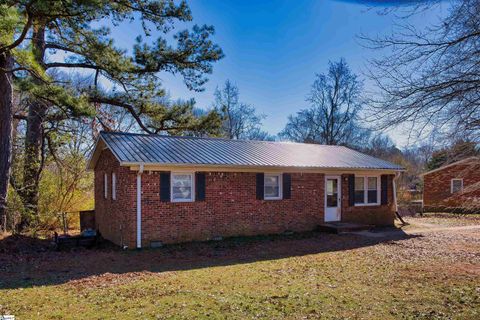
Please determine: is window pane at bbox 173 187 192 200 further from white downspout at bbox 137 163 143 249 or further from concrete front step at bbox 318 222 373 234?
concrete front step at bbox 318 222 373 234

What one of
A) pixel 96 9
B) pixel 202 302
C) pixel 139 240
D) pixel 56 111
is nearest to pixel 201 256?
pixel 139 240

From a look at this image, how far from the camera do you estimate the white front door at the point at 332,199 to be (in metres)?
15.8

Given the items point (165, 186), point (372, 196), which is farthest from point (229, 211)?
point (372, 196)

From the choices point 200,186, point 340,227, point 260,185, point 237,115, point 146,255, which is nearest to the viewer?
point 146,255

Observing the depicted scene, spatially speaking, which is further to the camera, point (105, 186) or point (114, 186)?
point (105, 186)

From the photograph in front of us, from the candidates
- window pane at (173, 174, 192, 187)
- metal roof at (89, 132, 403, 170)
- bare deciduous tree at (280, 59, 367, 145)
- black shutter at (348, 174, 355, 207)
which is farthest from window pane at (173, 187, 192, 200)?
bare deciduous tree at (280, 59, 367, 145)

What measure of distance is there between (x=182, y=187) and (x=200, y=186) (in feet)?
1.90

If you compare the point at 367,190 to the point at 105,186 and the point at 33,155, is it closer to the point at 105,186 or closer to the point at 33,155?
the point at 105,186

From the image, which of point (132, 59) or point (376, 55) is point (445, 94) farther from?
point (132, 59)

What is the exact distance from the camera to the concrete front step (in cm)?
1471

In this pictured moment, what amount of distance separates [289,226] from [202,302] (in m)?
8.76

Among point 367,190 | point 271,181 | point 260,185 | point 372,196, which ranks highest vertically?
point 271,181

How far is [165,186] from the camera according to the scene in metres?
12.2

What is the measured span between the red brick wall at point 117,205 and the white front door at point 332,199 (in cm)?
780
